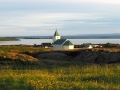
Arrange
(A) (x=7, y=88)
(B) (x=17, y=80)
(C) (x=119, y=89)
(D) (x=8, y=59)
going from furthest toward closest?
1. (D) (x=8, y=59)
2. (B) (x=17, y=80)
3. (A) (x=7, y=88)
4. (C) (x=119, y=89)

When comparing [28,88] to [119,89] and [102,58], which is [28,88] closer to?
[119,89]

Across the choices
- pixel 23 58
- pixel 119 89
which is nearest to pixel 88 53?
pixel 23 58

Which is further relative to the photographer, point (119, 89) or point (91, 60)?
point (91, 60)

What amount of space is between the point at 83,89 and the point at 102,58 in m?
31.9

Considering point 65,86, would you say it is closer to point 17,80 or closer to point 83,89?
point 83,89

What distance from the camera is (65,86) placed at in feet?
31.3

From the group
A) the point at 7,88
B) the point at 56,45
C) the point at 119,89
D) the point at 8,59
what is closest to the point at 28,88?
the point at 7,88

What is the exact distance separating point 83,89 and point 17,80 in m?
2.90

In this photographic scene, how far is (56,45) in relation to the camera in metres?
57.3

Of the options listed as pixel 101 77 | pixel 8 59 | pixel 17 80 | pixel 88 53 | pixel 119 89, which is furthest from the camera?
pixel 88 53

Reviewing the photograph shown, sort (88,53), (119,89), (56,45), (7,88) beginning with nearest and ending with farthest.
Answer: (119,89)
(7,88)
(88,53)
(56,45)

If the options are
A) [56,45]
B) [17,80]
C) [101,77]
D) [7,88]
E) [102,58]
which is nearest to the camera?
[7,88]

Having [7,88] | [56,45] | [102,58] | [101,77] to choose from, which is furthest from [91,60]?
[7,88]

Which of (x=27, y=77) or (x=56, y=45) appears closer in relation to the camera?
(x=27, y=77)
